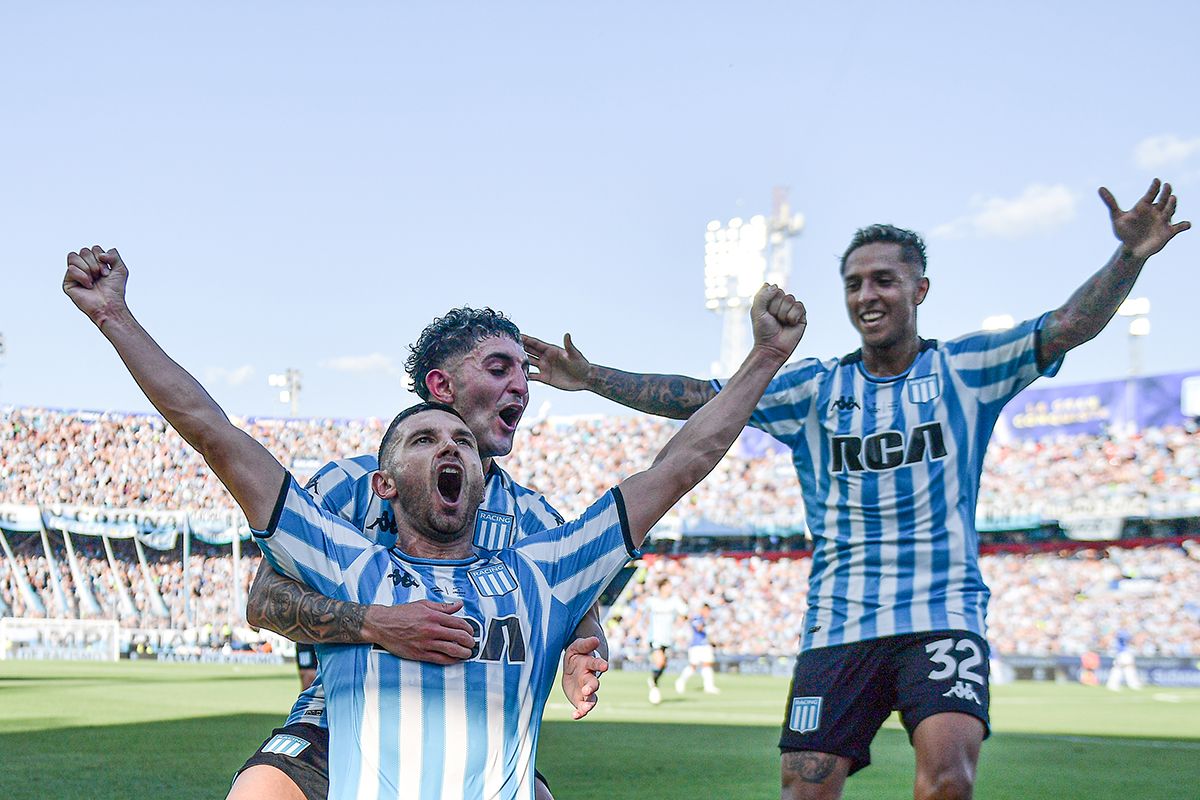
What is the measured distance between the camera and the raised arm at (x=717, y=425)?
141 inches

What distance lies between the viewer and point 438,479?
348 cm

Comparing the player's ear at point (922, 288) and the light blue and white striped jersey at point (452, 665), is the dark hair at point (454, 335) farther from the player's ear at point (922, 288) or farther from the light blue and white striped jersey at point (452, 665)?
the player's ear at point (922, 288)

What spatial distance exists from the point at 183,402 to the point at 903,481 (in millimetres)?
3006

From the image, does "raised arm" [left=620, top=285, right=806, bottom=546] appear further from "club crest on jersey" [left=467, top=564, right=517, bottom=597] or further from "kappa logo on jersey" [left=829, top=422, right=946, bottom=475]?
"kappa logo on jersey" [left=829, top=422, right=946, bottom=475]

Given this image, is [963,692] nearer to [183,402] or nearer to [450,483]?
[450,483]

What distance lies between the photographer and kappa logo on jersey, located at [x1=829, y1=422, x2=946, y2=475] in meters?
5.19

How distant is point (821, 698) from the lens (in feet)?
16.5

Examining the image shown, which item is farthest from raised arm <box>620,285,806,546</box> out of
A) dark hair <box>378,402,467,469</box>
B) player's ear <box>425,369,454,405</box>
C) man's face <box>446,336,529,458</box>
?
player's ear <box>425,369,454,405</box>

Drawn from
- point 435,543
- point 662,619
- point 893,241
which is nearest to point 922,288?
point 893,241

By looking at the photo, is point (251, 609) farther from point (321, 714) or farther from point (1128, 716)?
point (1128, 716)

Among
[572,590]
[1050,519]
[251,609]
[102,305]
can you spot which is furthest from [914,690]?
[1050,519]

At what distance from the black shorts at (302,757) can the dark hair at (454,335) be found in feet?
4.16

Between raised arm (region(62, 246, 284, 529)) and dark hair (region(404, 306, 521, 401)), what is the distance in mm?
1391

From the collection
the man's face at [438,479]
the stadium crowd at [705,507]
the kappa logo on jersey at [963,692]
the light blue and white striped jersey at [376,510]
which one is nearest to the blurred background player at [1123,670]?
the stadium crowd at [705,507]
